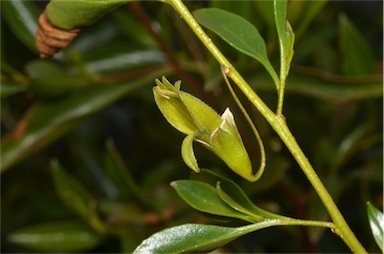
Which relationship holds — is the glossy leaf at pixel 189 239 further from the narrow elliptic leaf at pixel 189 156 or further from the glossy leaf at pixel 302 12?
the glossy leaf at pixel 302 12

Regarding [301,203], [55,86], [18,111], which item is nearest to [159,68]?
[55,86]

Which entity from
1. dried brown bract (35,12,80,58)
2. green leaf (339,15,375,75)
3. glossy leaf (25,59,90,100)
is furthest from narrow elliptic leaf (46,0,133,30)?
green leaf (339,15,375,75)

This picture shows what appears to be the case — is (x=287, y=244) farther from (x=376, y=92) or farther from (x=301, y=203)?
(x=376, y=92)

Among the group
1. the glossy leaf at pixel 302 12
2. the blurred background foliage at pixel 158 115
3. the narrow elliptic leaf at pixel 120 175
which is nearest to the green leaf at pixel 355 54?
the blurred background foliage at pixel 158 115

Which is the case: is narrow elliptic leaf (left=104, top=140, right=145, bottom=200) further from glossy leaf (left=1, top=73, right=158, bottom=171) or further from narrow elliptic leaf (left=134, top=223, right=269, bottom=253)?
narrow elliptic leaf (left=134, top=223, right=269, bottom=253)

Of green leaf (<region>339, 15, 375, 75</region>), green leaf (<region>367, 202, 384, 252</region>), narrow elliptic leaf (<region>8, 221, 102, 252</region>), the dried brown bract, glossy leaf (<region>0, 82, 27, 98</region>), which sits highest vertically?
the dried brown bract

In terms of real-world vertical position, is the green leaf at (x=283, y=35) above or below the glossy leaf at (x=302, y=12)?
above
